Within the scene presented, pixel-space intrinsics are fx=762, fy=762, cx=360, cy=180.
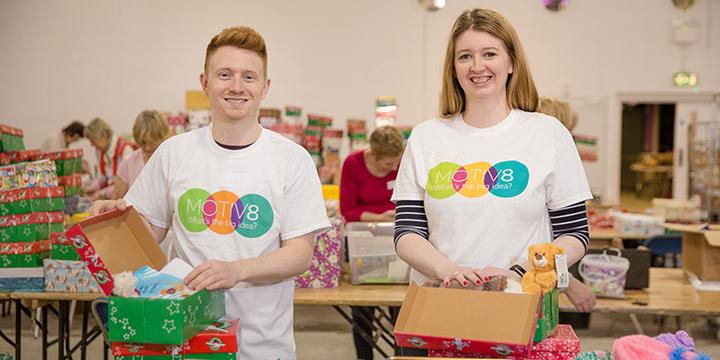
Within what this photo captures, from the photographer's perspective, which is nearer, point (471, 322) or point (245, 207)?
point (471, 322)

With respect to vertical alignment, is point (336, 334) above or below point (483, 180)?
below

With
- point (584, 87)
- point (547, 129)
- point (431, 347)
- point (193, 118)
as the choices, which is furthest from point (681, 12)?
point (431, 347)

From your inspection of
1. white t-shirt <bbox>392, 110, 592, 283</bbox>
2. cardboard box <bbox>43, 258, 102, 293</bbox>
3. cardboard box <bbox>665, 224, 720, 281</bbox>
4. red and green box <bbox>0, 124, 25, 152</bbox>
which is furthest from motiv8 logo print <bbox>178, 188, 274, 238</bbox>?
cardboard box <bbox>665, 224, 720, 281</bbox>

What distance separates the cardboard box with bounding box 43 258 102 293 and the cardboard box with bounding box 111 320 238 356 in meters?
2.05

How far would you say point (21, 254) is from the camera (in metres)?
3.63

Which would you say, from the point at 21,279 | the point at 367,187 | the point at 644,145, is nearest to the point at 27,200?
the point at 21,279

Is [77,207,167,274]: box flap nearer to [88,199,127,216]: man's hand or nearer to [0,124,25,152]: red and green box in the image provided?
[88,199,127,216]: man's hand

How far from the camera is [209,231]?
2.03 m

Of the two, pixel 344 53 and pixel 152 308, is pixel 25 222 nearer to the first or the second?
pixel 152 308

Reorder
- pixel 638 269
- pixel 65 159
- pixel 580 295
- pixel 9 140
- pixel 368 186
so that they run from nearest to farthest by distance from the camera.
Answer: pixel 580 295 < pixel 638 269 < pixel 9 140 < pixel 65 159 < pixel 368 186

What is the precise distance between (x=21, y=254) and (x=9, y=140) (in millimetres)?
764

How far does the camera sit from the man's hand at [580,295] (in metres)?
3.06

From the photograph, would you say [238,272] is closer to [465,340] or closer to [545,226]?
[465,340]

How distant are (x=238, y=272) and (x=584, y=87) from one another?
9.13 m
